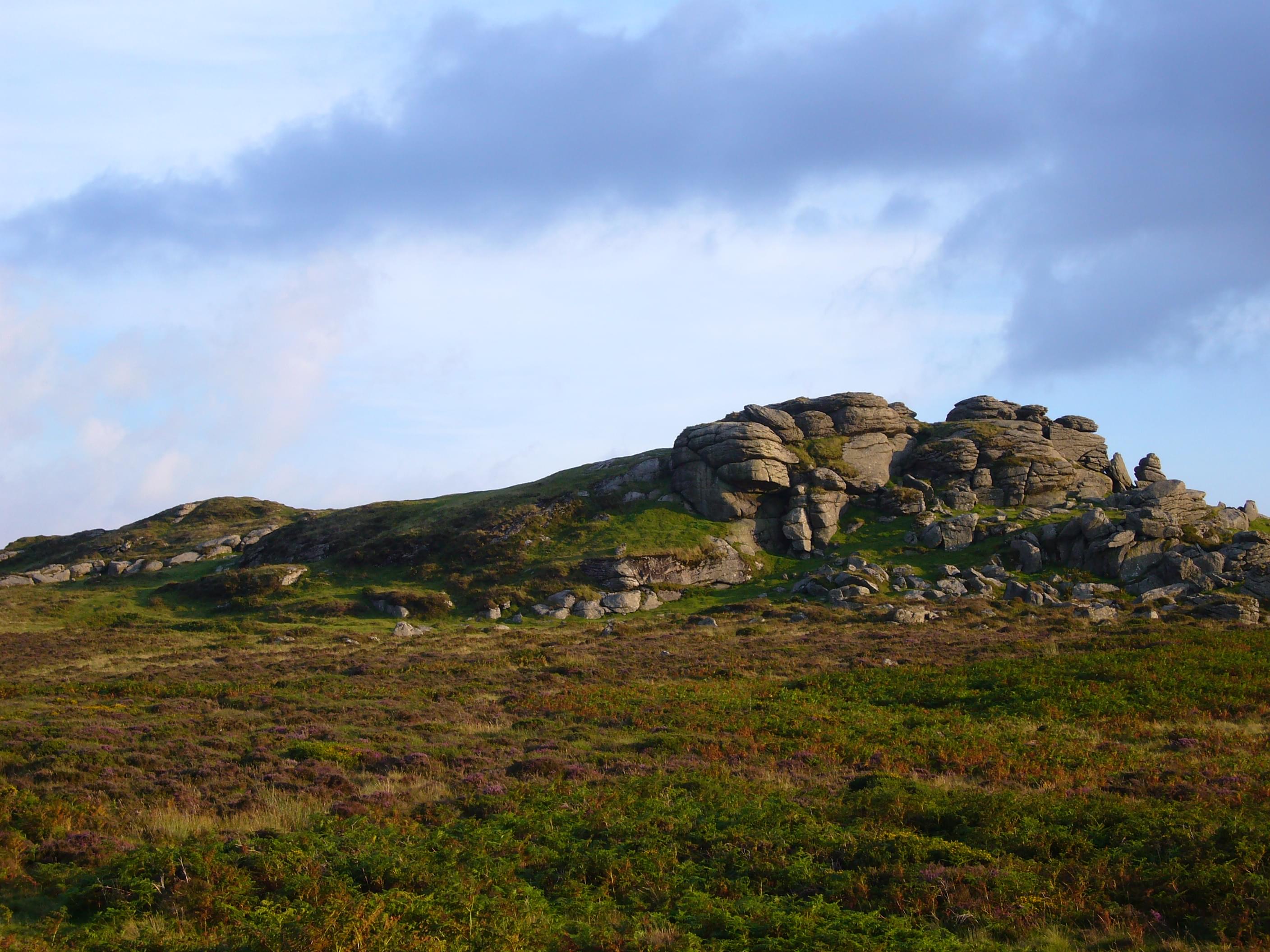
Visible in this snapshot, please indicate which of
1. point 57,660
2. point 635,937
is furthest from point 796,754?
point 57,660

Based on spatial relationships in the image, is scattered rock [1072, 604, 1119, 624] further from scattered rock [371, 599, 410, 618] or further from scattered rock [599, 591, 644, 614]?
scattered rock [371, 599, 410, 618]

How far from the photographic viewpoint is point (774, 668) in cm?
3925

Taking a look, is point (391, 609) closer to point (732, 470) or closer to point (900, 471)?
point (732, 470)

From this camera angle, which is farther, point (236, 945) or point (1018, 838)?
point (1018, 838)

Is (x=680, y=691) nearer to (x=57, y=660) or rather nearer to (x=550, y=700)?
(x=550, y=700)

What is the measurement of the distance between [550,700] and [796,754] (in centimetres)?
1225

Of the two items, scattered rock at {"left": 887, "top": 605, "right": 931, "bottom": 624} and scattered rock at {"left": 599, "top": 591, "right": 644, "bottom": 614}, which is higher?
scattered rock at {"left": 599, "top": 591, "right": 644, "bottom": 614}

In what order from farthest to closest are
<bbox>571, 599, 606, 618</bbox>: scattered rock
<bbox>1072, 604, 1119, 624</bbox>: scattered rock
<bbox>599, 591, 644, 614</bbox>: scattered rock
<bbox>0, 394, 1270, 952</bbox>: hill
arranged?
<bbox>599, 591, 644, 614</bbox>: scattered rock, <bbox>571, 599, 606, 618</bbox>: scattered rock, <bbox>1072, 604, 1119, 624</bbox>: scattered rock, <bbox>0, 394, 1270, 952</bbox>: hill

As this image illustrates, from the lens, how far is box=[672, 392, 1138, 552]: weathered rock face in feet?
258

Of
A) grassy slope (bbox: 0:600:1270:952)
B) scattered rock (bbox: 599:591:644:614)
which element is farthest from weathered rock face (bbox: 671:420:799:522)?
grassy slope (bbox: 0:600:1270:952)

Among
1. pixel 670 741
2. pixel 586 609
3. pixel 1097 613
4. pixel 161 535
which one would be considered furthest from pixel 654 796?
pixel 161 535

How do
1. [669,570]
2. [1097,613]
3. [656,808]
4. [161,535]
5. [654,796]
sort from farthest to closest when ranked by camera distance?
[161,535]
[669,570]
[1097,613]
[654,796]
[656,808]

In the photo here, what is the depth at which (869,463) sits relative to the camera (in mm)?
86062

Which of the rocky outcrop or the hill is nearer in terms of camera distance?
the hill
